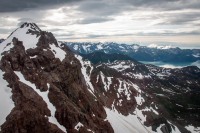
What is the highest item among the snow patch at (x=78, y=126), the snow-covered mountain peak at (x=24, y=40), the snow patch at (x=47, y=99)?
the snow-covered mountain peak at (x=24, y=40)

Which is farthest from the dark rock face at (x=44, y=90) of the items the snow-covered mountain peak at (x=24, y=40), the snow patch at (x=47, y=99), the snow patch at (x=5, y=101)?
the snow-covered mountain peak at (x=24, y=40)

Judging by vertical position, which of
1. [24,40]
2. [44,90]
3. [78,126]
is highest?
[24,40]

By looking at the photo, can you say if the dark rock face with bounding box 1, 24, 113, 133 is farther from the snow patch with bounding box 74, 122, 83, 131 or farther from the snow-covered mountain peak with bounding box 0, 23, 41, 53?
the snow-covered mountain peak with bounding box 0, 23, 41, 53

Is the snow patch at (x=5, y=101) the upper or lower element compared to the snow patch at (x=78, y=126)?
upper

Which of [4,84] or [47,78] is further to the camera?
[47,78]

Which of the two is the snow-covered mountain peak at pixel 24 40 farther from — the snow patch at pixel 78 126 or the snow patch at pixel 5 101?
the snow patch at pixel 78 126

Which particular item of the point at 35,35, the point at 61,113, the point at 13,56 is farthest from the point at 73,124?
the point at 35,35

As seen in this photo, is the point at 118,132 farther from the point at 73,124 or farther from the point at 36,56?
the point at 36,56

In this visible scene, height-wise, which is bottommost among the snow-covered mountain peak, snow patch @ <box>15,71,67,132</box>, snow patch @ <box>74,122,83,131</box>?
snow patch @ <box>74,122,83,131</box>

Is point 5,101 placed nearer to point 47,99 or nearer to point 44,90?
point 47,99

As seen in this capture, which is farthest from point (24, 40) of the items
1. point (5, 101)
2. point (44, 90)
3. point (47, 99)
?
point (5, 101)

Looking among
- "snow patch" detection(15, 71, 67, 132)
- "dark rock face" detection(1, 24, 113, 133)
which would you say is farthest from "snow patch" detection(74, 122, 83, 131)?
"snow patch" detection(15, 71, 67, 132)
